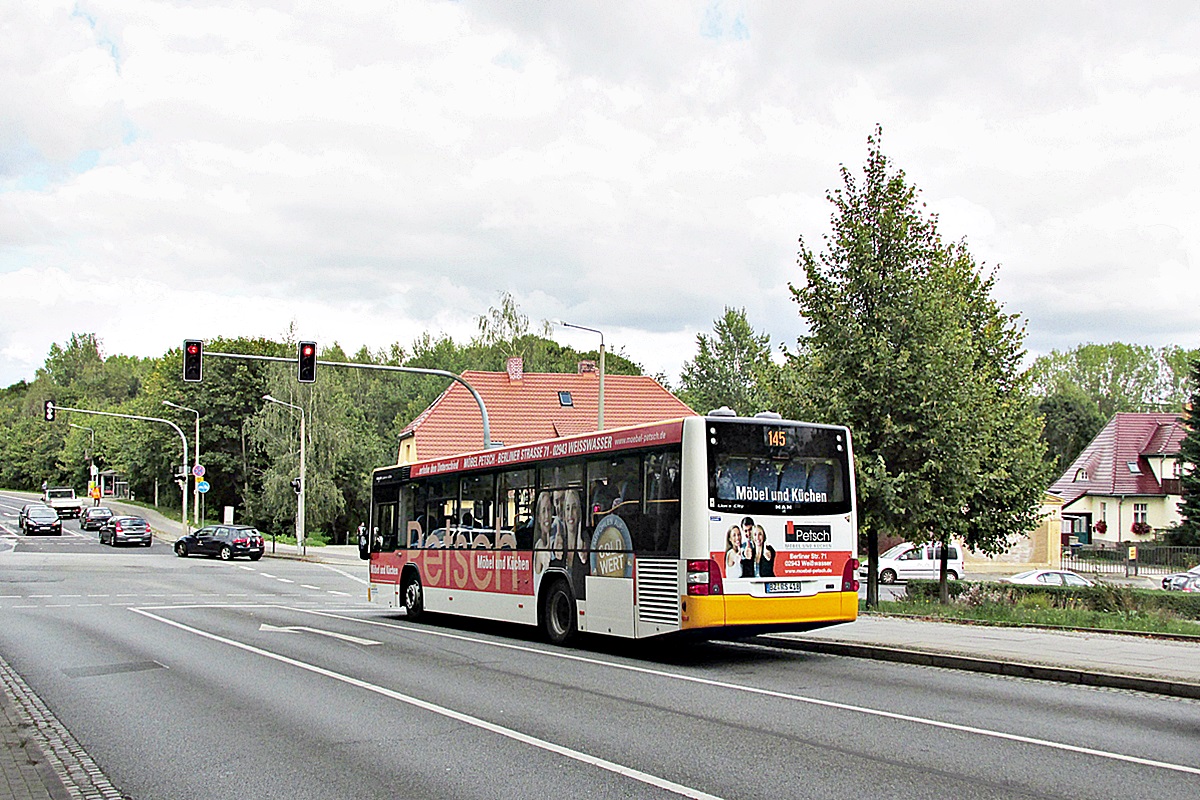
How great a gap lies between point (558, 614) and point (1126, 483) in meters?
64.8

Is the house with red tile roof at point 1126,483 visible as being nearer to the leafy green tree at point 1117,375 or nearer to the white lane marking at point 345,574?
the leafy green tree at point 1117,375

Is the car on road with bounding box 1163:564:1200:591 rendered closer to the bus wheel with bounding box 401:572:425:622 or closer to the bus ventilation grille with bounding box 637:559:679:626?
the bus wheel with bounding box 401:572:425:622

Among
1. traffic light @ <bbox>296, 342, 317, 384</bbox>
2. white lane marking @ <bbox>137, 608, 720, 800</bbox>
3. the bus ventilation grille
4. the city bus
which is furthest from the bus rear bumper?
traffic light @ <bbox>296, 342, 317, 384</bbox>

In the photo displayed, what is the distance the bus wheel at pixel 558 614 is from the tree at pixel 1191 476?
45.7 metres

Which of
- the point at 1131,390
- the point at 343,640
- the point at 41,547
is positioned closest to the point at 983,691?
the point at 343,640

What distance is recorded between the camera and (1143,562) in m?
49.3

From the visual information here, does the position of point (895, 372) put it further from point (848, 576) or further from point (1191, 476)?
point (1191, 476)

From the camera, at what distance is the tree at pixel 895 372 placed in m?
23.3

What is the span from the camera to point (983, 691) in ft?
38.5

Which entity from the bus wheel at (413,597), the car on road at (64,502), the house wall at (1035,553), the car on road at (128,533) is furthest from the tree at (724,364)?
the bus wheel at (413,597)

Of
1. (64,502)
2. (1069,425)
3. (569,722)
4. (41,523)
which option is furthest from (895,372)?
(64,502)

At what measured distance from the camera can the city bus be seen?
1388 cm

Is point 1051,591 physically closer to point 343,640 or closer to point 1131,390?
point 343,640

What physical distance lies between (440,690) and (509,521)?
19.8ft
